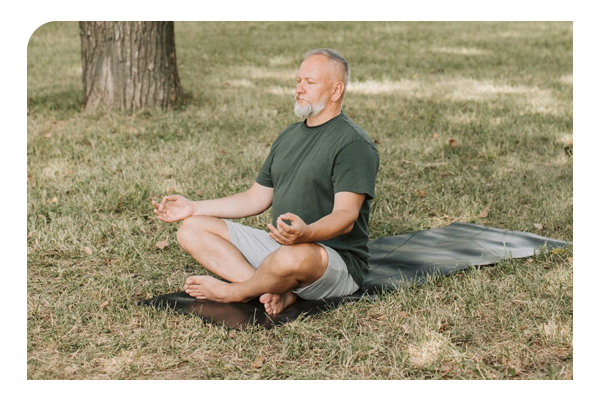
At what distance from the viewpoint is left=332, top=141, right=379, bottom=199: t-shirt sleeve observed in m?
3.43

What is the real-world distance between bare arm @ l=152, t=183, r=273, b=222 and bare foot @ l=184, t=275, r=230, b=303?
406mm

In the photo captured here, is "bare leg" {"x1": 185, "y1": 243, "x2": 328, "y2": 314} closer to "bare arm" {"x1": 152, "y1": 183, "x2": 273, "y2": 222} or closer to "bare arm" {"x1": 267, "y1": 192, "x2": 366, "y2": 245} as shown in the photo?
"bare arm" {"x1": 267, "y1": 192, "x2": 366, "y2": 245}

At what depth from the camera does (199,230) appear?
3.89 meters

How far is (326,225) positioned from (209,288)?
877mm

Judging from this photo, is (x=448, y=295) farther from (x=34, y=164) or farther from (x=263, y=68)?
(x=263, y=68)

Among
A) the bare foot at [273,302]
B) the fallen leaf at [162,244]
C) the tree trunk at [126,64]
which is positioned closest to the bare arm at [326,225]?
the bare foot at [273,302]

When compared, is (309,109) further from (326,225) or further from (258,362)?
(258,362)

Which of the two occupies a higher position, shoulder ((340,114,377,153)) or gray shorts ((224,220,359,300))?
shoulder ((340,114,377,153))

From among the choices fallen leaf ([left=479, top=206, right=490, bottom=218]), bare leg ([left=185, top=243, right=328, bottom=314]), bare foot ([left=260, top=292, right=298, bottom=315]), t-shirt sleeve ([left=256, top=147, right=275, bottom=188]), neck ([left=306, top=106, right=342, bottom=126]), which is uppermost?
neck ([left=306, top=106, right=342, bottom=126])

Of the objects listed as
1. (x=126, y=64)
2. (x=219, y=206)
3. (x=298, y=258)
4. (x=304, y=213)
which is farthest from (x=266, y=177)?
(x=126, y=64)

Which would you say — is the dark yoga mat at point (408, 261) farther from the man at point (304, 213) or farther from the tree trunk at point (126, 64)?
the tree trunk at point (126, 64)

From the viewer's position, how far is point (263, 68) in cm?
1188

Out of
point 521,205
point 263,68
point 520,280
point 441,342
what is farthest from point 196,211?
point 263,68

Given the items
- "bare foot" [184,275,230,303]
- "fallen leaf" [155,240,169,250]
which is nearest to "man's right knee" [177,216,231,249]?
"bare foot" [184,275,230,303]
